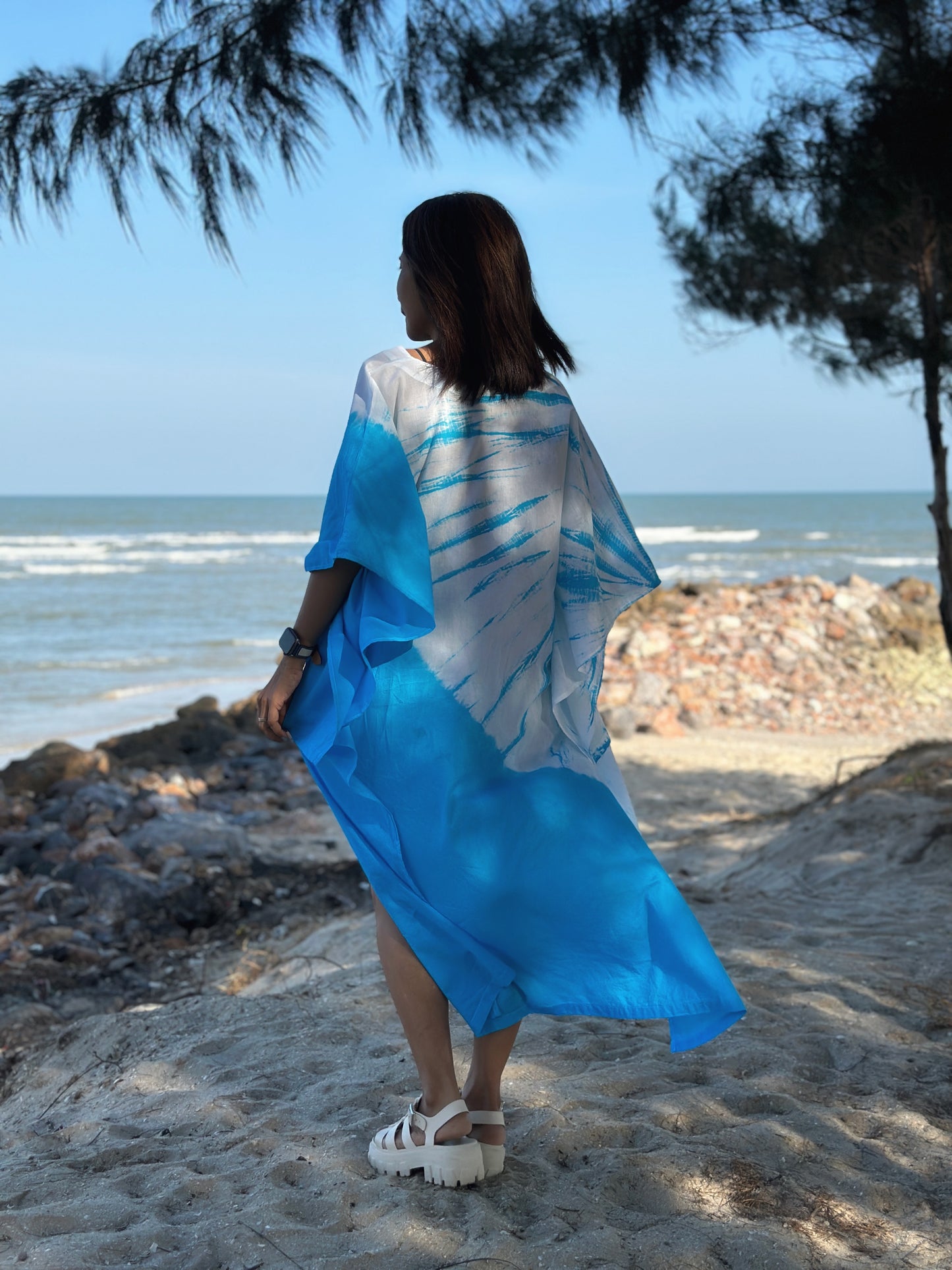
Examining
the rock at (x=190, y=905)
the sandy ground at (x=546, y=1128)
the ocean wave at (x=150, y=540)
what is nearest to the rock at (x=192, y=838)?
the rock at (x=190, y=905)

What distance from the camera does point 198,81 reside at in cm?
361

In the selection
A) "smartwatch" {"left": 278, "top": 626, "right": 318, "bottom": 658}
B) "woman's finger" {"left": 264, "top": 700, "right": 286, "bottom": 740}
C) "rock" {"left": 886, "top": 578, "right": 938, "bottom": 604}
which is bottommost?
"rock" {"left": 886, "top": 578, "right": 938, "bottom": 604}

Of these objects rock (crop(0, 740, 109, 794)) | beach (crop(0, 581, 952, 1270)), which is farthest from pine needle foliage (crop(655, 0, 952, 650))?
rock (crop(0, 740, 109, 794))

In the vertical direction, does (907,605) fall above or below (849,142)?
below

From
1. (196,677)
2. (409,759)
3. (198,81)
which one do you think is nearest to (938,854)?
(409,759)

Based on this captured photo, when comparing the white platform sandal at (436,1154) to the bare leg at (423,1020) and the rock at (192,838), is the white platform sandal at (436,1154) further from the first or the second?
the rock at (192,838)

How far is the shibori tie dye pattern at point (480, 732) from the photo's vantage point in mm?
1795

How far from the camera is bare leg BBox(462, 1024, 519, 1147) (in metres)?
1.97

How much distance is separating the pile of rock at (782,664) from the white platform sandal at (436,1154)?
7038 millimetres

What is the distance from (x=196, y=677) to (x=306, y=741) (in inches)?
481

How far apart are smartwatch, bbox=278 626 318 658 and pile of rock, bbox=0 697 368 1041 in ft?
9.00

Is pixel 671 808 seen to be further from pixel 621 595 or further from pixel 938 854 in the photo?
pixel 621 595

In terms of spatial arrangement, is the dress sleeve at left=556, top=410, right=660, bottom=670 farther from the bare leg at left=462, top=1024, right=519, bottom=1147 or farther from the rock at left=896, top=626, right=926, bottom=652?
the rock at left=896, top=626, right=926, bottom=652

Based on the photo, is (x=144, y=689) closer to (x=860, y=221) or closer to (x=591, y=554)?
(x=860, y=221)
